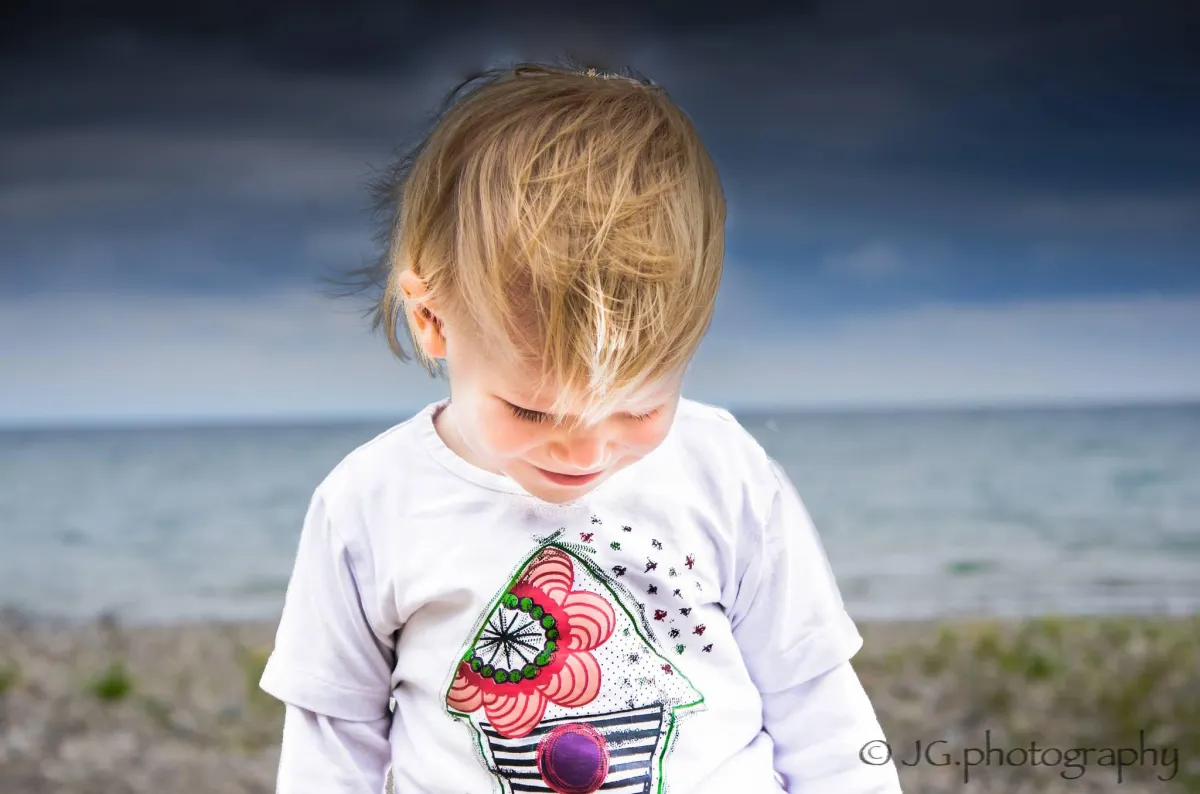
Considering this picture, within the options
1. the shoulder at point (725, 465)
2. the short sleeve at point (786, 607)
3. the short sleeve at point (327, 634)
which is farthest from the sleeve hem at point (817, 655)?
Answer: the short sleeve at point (327, 634)

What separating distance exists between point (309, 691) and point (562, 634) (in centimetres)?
23

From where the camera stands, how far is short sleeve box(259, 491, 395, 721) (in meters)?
0.96

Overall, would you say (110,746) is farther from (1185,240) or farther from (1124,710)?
(1185,240)

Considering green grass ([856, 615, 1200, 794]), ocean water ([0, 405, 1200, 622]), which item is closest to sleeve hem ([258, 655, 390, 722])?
green grass ([856, 615, 1200, 794])

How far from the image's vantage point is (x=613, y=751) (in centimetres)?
94

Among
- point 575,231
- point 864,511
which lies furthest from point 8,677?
point 864,511

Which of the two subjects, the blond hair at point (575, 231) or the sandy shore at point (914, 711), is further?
the sandy shore at point (914, 711)

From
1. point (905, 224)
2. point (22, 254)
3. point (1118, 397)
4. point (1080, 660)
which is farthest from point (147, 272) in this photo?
point (1118, 397)

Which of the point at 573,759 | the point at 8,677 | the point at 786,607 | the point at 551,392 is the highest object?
the point at 551,392

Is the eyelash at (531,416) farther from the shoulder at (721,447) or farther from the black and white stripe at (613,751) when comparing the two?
the black and white stripe at (613,751)

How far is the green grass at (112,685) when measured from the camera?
7.39 feet

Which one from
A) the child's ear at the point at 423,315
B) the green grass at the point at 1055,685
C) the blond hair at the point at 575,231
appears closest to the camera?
the blond hair at the point at 575,231

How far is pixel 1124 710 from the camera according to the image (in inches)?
82.2

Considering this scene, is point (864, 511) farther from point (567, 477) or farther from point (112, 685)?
point (567, 477)
